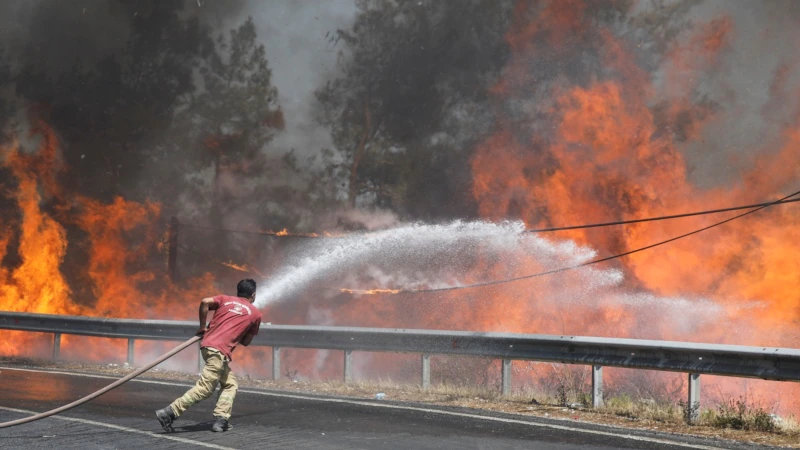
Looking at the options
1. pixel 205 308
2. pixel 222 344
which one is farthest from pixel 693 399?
pixel 205 308

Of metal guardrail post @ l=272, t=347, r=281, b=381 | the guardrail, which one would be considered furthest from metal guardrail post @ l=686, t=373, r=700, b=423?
metal guardrail post @ l=272, t=347, r=281, b=381

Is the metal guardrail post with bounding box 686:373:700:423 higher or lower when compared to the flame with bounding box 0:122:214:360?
lower

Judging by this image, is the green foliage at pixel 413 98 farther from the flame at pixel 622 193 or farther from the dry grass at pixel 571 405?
the dry grass at pixel 571 405

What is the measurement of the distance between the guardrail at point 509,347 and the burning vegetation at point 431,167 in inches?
298

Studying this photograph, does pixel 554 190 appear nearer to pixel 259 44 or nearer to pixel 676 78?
pixel 676 78

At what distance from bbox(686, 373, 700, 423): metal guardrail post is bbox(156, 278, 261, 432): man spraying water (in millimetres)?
4426

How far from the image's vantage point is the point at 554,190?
22500 millimetres

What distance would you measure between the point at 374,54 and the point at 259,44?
12.1ft

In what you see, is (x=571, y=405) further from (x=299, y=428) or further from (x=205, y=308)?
(x=205, y=308)

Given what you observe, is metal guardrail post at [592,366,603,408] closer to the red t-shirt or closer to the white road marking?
the red t-shirt

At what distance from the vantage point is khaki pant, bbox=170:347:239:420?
26.0 feet

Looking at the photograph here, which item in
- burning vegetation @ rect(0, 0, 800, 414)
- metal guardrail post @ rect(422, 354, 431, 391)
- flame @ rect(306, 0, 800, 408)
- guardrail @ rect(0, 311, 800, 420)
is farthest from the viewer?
burning vegetation @ rect(0, 0, 800, 414)

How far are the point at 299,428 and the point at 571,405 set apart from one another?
3.38 m

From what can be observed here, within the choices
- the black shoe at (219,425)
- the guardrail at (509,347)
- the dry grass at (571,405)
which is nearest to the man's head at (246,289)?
the black shoe at (219,425)
